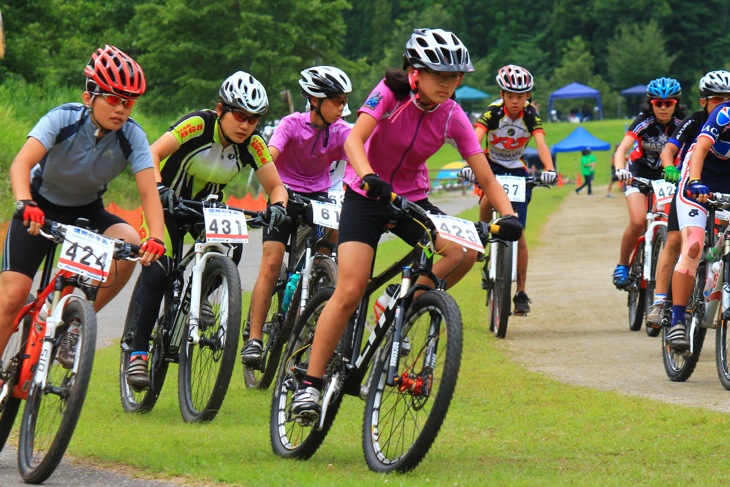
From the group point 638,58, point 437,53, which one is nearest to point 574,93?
point 638,58

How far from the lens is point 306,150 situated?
1009 centimetres

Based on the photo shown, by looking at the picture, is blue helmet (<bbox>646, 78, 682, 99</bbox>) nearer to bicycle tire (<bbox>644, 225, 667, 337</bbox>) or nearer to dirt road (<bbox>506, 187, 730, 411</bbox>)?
bicycle tire (<bbox>644, 225, 667, 337</bbox>)

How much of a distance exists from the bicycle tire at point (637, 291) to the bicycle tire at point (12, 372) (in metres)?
7.31

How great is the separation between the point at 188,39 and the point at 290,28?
3.68 meters

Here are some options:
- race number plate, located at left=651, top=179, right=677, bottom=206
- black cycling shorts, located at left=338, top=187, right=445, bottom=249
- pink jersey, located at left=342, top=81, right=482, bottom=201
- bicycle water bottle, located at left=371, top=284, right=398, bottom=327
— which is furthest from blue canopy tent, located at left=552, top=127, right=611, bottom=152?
bicycle water bottle, located at left=371, top=284, right=398, bottom=327

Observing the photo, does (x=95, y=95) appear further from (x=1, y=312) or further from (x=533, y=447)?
(x=533, y=447)

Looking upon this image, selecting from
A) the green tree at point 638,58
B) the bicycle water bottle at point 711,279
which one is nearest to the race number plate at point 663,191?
the bicycle water bottle at point 711,279

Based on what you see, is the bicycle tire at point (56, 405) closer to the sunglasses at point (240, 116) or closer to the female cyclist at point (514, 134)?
the sunglasses at point (240, 116)

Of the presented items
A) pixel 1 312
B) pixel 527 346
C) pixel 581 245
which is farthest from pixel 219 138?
pixel 581 245

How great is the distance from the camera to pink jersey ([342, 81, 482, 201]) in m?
6.77

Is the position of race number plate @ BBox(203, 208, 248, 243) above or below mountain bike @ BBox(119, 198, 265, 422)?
above

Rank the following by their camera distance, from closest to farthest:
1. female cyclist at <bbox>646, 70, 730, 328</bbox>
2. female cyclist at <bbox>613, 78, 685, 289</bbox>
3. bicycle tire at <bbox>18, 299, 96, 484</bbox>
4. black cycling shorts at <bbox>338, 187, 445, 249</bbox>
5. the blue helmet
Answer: bicycle tire at <bbox>18, 299, 96, 484</bbox> < black cycling shorts at <bbox>338, 187, 445, 249</bbox> < female cyclist at <bbox>646, 70, 730, 328</bbox> < the blue helmet < female cyclist at <bbox>613, 78, 685, 289</bbox>

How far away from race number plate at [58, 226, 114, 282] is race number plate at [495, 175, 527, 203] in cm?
691

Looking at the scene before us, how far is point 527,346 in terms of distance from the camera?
12.2 metres
